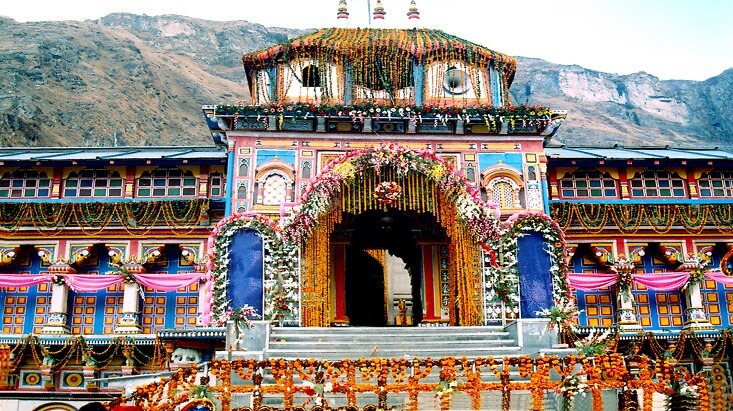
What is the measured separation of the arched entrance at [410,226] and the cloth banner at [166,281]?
4318 mm

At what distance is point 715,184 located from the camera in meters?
25.4

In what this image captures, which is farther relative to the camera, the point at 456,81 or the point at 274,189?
the point at 456,81

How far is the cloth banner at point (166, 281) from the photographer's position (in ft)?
76.1

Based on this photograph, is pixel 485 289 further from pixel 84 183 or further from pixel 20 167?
pixel 20 167

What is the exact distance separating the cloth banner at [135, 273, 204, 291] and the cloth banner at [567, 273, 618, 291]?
11650 mm

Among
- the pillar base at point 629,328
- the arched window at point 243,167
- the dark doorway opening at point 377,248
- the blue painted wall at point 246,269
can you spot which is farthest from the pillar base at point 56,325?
the pillar base at point 629,328

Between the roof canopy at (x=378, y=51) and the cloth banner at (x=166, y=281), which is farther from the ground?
the roof canopy at (x=378, y=51)

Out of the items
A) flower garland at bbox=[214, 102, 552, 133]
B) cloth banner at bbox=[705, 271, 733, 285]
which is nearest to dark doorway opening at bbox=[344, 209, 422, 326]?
flower garland at bbox=[214, 102, 552, 133]

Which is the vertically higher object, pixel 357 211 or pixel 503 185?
pixel 503 185

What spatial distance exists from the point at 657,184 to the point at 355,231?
1022 cm

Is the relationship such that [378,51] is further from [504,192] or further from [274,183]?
[504,192]

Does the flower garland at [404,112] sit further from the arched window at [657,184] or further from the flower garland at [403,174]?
the arched window at [657,184]

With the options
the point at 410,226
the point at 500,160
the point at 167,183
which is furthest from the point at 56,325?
→ the point at 500,160

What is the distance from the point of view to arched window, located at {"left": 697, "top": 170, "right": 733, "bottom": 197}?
995 inches
